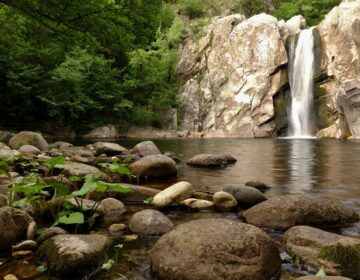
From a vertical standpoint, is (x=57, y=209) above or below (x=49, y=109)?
below

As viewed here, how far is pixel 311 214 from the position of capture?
4.50 m

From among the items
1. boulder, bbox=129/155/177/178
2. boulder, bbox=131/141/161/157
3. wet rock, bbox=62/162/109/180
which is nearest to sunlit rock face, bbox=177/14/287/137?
boulder, bbox=131/141/161/157

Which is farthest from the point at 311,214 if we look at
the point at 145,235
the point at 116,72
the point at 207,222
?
the point at 116,72

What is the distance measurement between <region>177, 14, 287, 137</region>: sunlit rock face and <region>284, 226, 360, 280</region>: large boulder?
26.3 m

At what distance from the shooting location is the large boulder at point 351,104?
2392 cm

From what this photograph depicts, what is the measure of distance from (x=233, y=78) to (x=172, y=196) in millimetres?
28064

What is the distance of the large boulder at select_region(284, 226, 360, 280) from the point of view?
2908mm

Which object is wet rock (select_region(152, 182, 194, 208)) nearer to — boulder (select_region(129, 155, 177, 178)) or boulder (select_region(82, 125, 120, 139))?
boulder (select_region(129, 155, 177, 178))

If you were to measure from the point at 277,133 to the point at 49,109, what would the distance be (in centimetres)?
1817

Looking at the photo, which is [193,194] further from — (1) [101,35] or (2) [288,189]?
(1) [101,35]

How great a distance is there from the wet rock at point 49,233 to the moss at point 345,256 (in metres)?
2.44

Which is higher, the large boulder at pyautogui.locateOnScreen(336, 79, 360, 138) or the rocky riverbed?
the large boulder at pyautogui.locateOnScreen(336, 79, 360, 138)

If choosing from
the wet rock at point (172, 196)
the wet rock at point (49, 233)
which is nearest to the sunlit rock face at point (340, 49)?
the wet rock at point (172, 196)

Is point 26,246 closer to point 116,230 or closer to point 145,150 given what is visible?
point 116,230
